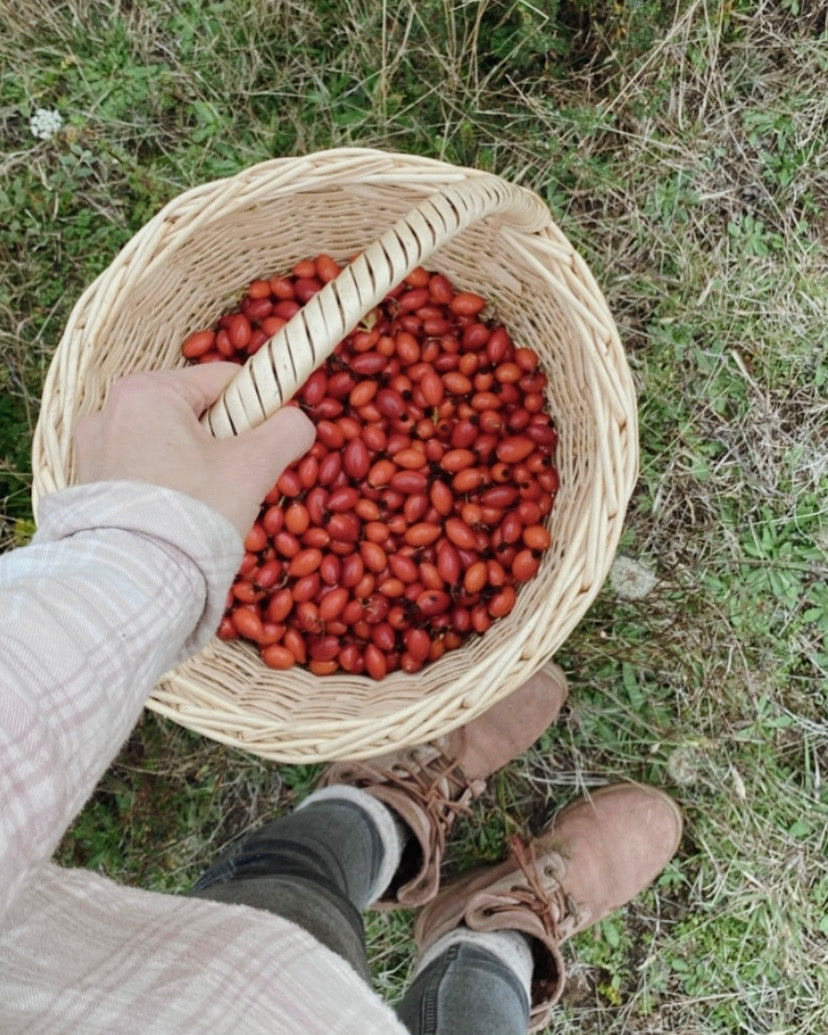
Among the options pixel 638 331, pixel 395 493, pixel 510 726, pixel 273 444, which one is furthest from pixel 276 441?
pixel 638 331

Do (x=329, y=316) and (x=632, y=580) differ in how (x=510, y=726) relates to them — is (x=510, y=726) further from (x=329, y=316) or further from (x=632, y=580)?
(x=329, y=316)

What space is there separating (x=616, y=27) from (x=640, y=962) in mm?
1861

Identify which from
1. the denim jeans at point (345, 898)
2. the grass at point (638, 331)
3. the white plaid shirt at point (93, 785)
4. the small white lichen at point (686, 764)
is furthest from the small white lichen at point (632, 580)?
the white plaid shirt at point (93, 785)

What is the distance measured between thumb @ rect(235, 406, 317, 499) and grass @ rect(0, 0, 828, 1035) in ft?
3.17

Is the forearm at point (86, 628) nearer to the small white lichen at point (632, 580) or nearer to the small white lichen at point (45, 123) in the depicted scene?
the small white lichen at point (632, 580)

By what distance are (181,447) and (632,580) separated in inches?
44.8

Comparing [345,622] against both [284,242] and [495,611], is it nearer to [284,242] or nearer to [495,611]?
[495,611]

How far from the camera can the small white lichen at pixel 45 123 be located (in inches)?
76.8

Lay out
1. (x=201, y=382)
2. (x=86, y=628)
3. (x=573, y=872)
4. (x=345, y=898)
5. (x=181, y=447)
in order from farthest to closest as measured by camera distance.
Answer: (x=573, y=872) < (x=345, y=898) < (x=201, y=382) < (x=181, y=447) < (x=86, y=628)

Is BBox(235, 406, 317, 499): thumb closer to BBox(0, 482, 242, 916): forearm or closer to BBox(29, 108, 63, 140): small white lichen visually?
BBox(0, 482, 242, 916): forearm

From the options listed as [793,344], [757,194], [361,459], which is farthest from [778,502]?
[361,459]

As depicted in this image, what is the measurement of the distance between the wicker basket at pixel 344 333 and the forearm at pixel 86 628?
214 millimetres

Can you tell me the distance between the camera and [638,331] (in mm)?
1923

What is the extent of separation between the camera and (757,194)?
1932 mm
